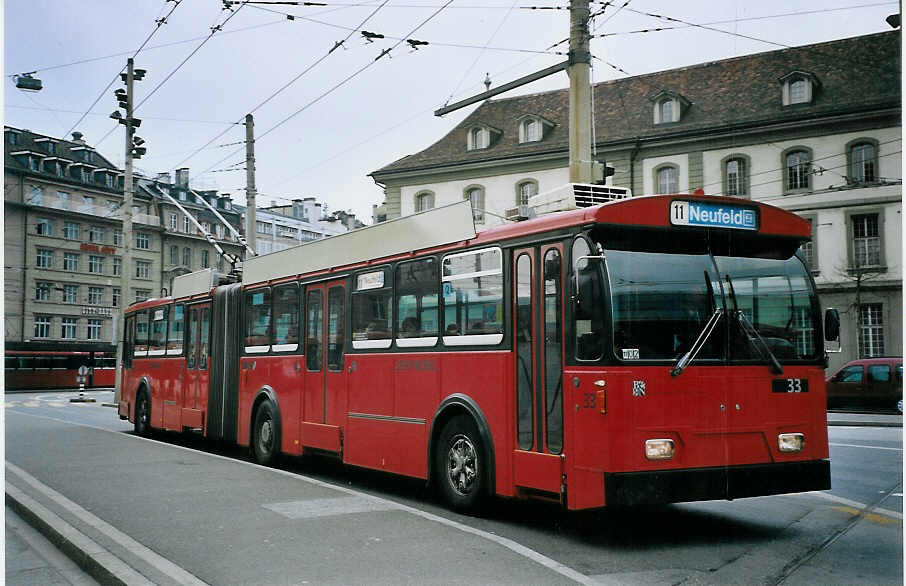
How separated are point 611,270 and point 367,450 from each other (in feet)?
15.0

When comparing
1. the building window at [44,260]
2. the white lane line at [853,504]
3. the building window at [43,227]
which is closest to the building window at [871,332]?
the white lane line at [853,504]

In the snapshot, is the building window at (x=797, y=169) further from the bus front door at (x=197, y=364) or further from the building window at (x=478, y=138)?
the bus front door at (x=197, y=364)

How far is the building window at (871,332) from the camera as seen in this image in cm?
2633

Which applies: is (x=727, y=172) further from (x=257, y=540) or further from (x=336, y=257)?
(x=257, y=540)

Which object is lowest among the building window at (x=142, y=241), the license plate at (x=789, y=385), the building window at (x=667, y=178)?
the license plate at (x=789, y=385)

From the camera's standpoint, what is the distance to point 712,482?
7.54 metres

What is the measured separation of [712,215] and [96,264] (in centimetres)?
4158

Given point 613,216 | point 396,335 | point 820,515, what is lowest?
point 820,515

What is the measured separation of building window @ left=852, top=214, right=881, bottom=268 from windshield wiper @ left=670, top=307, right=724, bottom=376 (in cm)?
2276

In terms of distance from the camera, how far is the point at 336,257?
1221cm

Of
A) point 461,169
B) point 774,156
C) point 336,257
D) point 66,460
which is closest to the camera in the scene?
point 336,257

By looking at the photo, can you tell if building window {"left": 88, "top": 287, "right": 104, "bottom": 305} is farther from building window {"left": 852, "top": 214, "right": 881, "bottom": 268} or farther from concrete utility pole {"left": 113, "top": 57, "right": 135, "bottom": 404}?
building window {"left": 852, "top": 214, "right": 881, "bottom": 268}

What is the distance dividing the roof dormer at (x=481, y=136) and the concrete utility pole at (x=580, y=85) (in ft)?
99.0

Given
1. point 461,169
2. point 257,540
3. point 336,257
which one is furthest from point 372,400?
point 461,169
